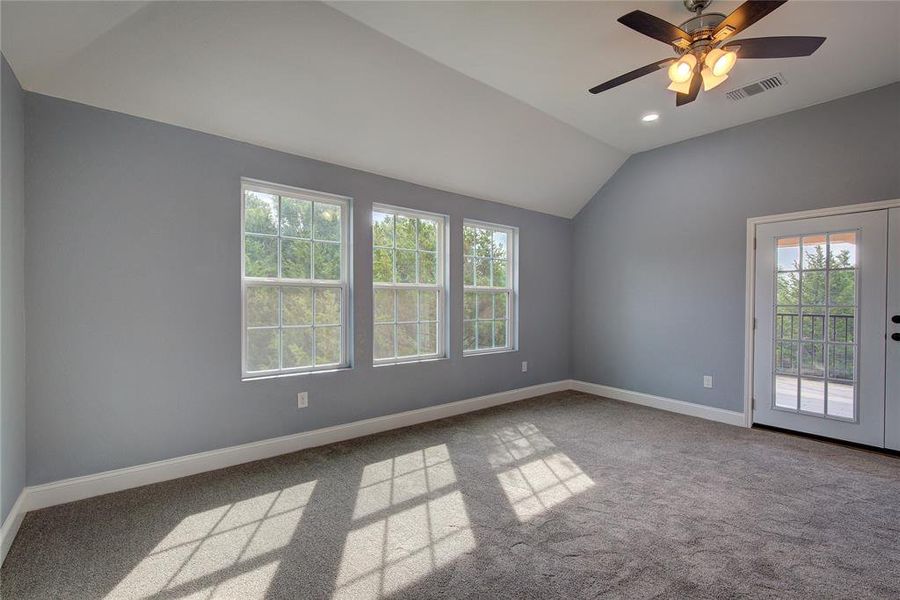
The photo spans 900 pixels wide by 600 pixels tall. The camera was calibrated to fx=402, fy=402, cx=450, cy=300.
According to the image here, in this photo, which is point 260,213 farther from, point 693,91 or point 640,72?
point 693,91

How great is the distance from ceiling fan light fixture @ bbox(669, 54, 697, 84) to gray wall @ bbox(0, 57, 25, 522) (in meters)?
3.51

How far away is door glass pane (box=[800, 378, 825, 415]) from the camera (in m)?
3.62

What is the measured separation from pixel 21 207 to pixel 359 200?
2122 millimetres

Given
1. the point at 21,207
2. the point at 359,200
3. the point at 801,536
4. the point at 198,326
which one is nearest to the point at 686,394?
the point at 801,536

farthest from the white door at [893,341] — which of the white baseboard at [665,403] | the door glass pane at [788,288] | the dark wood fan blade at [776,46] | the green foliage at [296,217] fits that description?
the green foliage at [296,217]

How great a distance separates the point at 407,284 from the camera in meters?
4.02

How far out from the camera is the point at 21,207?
7.36ft

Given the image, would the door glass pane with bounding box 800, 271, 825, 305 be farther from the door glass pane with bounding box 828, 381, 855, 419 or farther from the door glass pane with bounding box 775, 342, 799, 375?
the door glass pane with bounding box 828, 381, 855, 419

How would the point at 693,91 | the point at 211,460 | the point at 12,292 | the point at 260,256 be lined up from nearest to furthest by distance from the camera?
1. the point at 12,292
2. the point at 693,91
3. the point at 211,460
4. the point at 260,256

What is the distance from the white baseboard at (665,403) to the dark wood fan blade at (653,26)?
3563 millimetres

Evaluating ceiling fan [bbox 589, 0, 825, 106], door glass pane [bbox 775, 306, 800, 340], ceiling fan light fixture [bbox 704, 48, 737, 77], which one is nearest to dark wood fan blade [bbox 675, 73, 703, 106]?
ceiling fan [bbox 589, 0, 825, 106]

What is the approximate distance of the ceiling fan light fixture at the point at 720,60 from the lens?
7.32ft

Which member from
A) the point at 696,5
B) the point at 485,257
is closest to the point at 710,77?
the point at 696,5

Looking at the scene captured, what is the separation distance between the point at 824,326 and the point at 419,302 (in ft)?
12.2
